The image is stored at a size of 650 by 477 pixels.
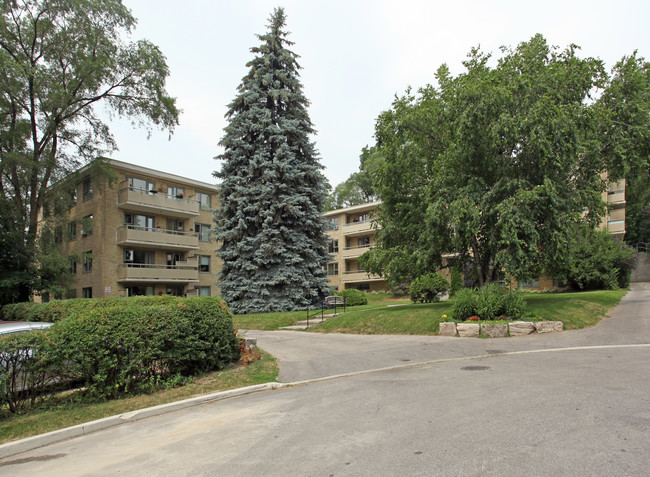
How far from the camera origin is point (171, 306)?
8.55 metres

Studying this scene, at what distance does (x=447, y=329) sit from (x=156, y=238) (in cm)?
2609

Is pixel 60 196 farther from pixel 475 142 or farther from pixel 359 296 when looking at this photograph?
pixel 475 142

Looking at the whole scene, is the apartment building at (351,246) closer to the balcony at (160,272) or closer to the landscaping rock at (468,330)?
the balcony at (160,272)

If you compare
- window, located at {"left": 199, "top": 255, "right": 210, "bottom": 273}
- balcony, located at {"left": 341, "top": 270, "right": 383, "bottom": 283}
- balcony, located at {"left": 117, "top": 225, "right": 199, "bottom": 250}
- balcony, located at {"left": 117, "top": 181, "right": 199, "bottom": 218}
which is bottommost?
balcony, located at {"left": 341, "top": 270, "right": 383, "bottom": 283}

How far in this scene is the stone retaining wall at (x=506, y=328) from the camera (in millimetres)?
13008

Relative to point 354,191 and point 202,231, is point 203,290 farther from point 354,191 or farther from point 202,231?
point 354,191

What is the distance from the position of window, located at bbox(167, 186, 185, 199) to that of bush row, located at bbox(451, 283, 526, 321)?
2771 cm

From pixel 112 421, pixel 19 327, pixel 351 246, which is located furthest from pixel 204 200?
pixel 112 421

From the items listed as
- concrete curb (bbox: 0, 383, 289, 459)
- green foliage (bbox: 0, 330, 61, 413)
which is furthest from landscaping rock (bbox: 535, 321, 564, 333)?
green foliage (bbox: 0, 330, 61, 413)

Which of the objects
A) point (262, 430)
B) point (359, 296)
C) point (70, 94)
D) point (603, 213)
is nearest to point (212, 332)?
point (262, 430)

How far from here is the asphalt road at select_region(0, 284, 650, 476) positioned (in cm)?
406

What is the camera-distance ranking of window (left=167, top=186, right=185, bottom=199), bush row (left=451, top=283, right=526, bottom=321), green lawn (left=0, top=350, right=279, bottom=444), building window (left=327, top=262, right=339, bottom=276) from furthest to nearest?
building window (left=327, top=262, right=339, bottom=276) → window (left=167, top=186, right=185, bottom=199) → bush row (left=451, top=283, right=526, bottom=321) → green lawn (left=0, top=350, right=279, bottom=444)

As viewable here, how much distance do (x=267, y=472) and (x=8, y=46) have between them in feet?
92.5

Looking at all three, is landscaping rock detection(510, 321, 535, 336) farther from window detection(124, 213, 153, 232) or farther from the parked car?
window detection(124, 213, 153, 232)
